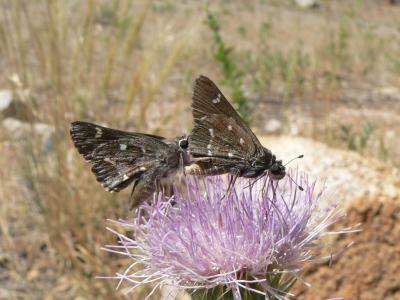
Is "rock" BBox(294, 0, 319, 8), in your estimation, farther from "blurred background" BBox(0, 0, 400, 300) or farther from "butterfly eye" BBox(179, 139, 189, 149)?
"butterfly eye" BBox(179, 139, 189, 149)

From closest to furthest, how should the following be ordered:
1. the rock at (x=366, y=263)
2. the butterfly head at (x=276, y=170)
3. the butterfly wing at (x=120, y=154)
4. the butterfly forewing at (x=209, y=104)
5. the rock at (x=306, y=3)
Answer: the butterfly forewing at (x=209, y=104)
the butterfly head at (x=276, y=170)
the butterfly wing at (x=120, y=154)
the rock at (x=366, y=263)
the rock at (x=306, y=3)

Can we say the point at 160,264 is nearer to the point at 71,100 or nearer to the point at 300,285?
the point at 300,285

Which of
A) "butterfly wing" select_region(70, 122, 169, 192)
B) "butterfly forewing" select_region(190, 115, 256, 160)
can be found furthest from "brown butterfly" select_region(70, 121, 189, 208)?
"butterfly forewing" select_region(190, 115, 256, 160)

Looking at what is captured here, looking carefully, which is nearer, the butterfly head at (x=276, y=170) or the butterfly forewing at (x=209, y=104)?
the butterfly forewing at (x=209, y=104)

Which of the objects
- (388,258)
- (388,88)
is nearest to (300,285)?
(388,258)

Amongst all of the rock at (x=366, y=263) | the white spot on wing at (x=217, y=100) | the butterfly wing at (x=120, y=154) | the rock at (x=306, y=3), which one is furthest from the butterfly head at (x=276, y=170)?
the rock at (x=306, y=3)

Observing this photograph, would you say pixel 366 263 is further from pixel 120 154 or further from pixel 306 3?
pixel 306 3

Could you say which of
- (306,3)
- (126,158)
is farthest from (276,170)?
(306,3)

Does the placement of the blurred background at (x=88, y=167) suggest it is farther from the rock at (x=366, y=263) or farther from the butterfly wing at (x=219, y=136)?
the butterfly wing at (x=219, y=136)
